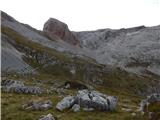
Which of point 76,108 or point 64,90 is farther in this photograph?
point 64,90

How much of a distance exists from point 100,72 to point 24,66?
38730 mm

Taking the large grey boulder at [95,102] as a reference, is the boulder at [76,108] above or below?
below

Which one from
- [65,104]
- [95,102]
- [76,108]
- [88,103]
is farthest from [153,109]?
[65,104]

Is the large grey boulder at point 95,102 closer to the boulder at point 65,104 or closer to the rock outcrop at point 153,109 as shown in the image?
the boulder at point 65,104

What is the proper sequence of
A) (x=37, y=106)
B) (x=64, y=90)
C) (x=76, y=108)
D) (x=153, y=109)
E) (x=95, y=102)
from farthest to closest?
(x=64, y=90), (x=95, y=102), (x=37, y=106), (x=76, y=108), (x=153, y=109)

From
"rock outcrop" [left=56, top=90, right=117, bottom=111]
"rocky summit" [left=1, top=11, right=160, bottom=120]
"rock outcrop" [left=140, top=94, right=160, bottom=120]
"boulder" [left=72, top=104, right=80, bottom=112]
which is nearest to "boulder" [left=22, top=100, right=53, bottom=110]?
"rocky summit" [left=1, top=11, right=160, bottom=120]

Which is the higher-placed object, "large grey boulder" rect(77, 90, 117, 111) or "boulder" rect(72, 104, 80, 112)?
"large grey boulder" rect(77, 90, 117, 111)

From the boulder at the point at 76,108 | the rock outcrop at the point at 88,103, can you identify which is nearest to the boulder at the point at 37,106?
the rock outcrop at the point at 88,103

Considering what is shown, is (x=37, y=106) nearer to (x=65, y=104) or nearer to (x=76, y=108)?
(x=65, y=104)

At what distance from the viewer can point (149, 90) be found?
5384 inches

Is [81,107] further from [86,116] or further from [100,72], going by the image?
[100,72]

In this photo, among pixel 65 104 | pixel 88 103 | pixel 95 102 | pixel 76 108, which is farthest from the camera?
pixel 88 103

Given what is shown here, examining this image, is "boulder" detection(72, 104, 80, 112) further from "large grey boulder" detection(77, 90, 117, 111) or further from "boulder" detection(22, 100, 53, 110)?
"boulder" detection(22, 100, 53, 110)

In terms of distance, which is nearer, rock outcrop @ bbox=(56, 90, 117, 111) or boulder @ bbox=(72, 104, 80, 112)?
boulder @ bbox=(72, 104, 80, 112)
